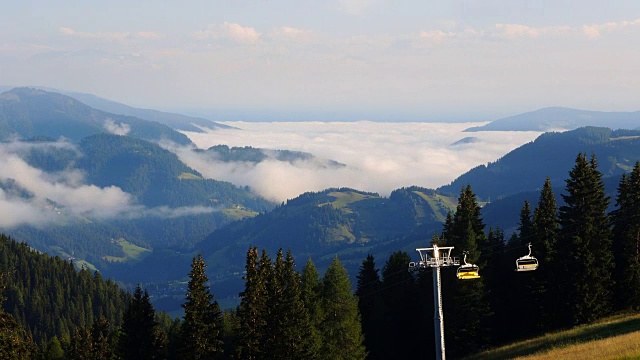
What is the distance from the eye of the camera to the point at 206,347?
78500mm

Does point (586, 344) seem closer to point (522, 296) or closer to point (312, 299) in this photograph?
point (522, 296)

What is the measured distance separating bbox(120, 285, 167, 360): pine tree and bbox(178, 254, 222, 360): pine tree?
1073 centimetres

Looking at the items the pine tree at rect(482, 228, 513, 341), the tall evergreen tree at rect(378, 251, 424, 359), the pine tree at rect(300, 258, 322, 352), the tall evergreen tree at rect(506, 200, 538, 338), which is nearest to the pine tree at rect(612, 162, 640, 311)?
the tall evergreen tree at rect(506, 200, 538, 338)

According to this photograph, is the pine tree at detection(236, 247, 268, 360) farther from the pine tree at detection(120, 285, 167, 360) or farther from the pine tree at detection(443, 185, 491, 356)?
the pine tree at detection(443, 185, 491, 356)

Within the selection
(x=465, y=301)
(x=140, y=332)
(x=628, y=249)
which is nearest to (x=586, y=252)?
(x=628, y=249)

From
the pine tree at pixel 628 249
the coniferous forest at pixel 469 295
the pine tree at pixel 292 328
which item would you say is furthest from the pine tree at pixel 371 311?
the pine tree at pixel 628 249

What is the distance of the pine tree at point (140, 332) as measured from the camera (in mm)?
88562

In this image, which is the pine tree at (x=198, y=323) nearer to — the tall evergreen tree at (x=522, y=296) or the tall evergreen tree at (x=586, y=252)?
the tall evergreen tree at (x=522, y=296)

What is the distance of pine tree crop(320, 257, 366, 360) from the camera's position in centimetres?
8088

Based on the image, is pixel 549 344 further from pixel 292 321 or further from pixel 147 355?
pixel 147 355

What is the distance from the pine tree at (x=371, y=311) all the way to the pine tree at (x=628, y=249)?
27098 millimetres

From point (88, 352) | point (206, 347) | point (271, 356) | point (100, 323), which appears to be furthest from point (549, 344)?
point (100, 323)

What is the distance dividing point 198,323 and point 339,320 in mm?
13719

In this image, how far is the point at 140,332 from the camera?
8894 cm
